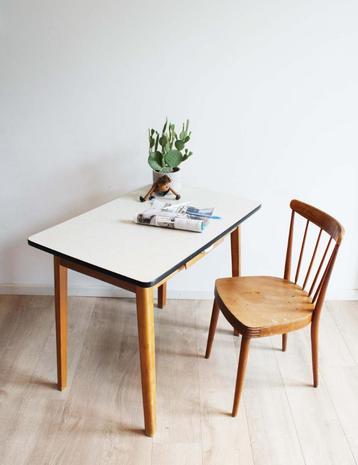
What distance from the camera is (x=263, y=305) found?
1947mm

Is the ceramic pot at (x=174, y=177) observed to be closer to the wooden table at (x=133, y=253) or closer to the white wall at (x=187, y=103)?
the wooden table at (x=133, y=253)

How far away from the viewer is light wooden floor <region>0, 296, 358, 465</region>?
5.88 ft

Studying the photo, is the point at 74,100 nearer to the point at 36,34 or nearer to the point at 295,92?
the point at 36,34

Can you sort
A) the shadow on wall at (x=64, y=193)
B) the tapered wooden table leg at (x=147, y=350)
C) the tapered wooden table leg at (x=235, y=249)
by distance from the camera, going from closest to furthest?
the tapered wooden table leg at (x=147, y=350), the tapered wooden table leg at (x=235, y=249), the shadow on wall at (x=64, y=193)

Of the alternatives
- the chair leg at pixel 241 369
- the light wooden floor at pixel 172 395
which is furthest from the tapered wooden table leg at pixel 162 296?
the chair leg at pixel 241 369

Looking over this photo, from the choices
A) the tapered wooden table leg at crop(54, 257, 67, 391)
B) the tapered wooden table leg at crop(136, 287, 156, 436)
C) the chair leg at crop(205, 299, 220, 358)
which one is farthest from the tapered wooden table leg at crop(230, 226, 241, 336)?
the tapered wooden table leg at crop(54, 257, 67, 391)

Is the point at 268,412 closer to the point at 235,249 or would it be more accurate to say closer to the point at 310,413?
the point at 310,413

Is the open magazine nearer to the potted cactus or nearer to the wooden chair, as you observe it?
the potted cactus

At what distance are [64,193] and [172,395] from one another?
1.20 metres

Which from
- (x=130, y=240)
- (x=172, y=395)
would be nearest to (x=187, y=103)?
(x=130, y=240)

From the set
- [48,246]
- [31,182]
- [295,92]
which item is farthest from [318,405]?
[31,182]

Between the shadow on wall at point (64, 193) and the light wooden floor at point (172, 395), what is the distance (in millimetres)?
433

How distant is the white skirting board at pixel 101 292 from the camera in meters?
2.75

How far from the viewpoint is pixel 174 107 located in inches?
93.8
